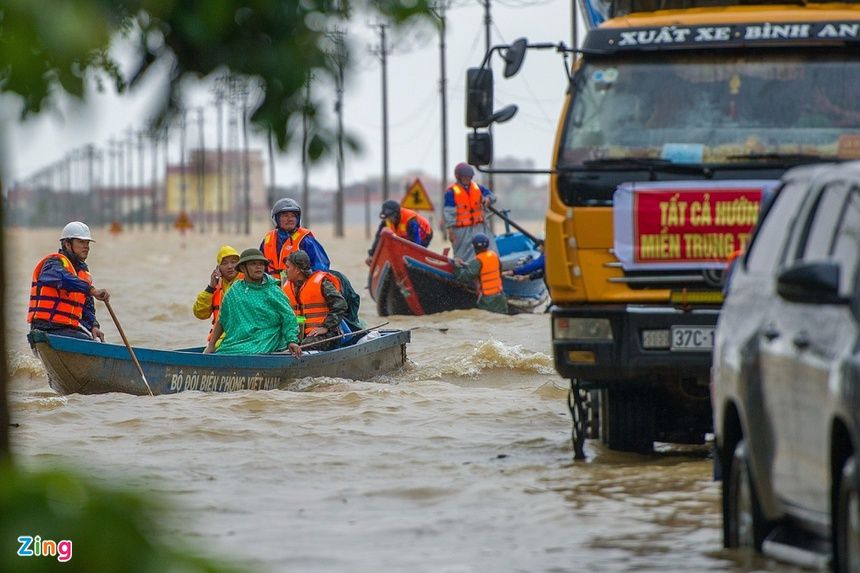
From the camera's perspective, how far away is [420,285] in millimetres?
27016

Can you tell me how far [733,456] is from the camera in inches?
307

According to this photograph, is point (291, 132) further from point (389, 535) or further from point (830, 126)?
point (830, 126)

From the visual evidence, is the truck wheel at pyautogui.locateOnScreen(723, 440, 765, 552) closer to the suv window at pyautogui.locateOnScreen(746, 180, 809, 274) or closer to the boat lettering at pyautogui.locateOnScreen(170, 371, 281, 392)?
the suv window at pyautogui.locateOnScreen(746, 180, 809, 274)

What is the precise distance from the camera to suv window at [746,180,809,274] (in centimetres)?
745

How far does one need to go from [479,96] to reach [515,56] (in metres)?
0.31

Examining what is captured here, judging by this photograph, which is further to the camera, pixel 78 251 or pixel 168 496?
pixel 78 251

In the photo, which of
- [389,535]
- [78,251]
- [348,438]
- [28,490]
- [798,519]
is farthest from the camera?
[78,251]

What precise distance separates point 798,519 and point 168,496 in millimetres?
4703

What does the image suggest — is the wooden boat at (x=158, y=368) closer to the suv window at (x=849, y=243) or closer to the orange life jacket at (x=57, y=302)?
the orange life jacket at (x=57, y=302)

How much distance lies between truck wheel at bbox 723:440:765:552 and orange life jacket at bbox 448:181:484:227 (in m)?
19.2

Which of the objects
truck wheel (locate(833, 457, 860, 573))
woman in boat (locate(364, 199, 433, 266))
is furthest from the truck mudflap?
woman in boat (locate(364, 199, 433, 266))

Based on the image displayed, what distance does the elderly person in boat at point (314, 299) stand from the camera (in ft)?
57.2

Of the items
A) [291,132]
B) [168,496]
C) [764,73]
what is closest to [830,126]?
[764,73]

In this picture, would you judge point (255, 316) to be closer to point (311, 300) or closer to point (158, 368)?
point (158, 368)
